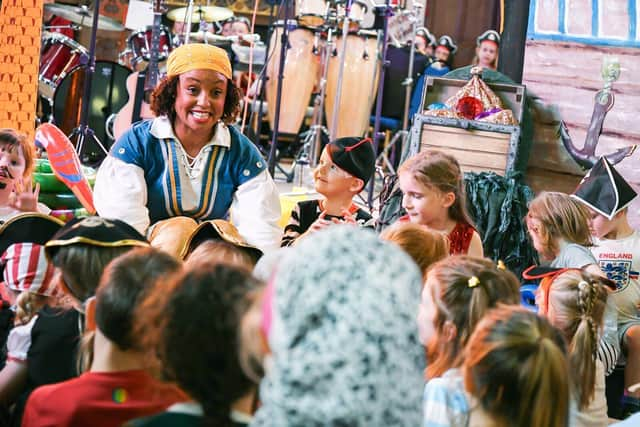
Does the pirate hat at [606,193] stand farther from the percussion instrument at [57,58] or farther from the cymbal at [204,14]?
the cymbal at [204,14]

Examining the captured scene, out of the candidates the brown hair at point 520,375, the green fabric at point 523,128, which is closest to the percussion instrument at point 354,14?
the green fabric at point 523,128

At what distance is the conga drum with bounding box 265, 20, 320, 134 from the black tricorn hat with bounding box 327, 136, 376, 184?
4037 millimetres

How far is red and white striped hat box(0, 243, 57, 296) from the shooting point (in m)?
2.32

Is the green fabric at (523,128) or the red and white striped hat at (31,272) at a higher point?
the green fabric at (523,128)

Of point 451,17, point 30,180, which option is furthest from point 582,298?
point 451,17

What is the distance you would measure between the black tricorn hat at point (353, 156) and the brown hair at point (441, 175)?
0.17 meters

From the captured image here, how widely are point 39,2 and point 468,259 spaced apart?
9.31 ft

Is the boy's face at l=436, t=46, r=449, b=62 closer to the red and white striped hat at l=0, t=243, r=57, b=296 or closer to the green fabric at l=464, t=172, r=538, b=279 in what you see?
the green fabric at l=464, t=172, r=538, b=279

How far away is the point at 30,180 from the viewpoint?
350 cm

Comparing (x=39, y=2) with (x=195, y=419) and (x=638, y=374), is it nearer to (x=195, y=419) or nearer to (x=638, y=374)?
(x=638, y=374)

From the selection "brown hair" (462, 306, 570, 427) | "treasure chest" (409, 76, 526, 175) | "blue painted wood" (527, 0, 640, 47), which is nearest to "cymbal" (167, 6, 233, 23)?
"treasure chest" (409, 76, 526, 175)

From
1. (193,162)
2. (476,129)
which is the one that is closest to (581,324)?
(193,162)

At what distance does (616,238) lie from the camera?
149 inches

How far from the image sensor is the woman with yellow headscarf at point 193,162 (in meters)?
3.29
